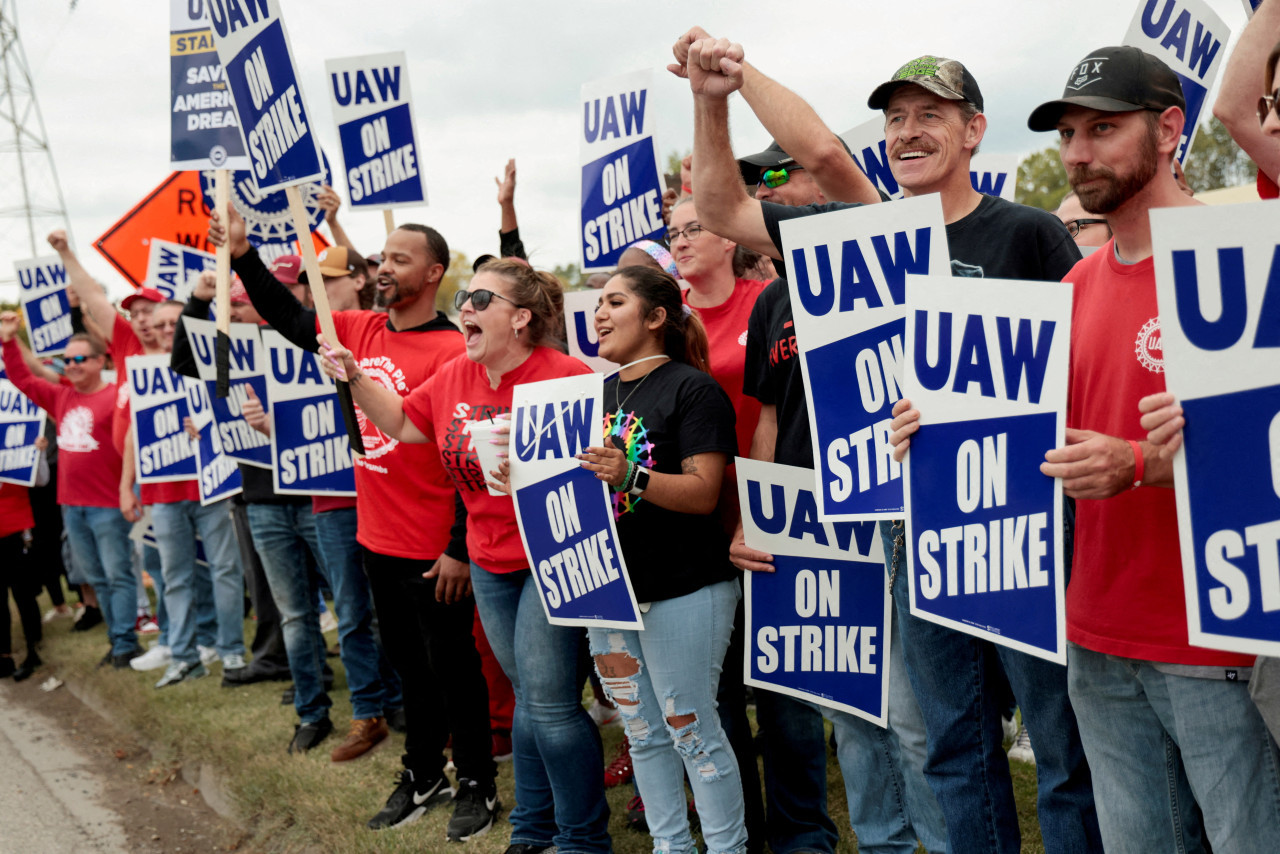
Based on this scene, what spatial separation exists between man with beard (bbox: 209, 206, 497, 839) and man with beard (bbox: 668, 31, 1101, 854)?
210 centimetres

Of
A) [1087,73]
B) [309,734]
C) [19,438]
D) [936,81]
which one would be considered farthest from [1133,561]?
[19,438]

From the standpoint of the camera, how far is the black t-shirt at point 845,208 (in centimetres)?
273

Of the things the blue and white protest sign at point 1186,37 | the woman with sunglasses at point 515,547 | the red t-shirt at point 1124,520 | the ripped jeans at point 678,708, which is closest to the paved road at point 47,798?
the woman with sunglasses at point 515,547

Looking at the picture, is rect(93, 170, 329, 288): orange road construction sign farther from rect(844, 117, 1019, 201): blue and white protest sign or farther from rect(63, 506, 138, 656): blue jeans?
rect(844, 117, 1019, 201): blue and white protest sign

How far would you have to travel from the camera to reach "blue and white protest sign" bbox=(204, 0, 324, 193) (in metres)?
4.24

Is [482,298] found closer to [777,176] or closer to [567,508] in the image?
[567,508]

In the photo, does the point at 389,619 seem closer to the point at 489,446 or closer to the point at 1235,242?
the point at 489,446

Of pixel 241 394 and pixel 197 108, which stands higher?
pixel 197 108

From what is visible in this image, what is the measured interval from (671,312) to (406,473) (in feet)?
5.30

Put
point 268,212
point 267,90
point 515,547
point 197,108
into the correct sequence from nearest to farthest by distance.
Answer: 1. point 515,547
2. point 267,90
3. point 197,108
4. point 268,212

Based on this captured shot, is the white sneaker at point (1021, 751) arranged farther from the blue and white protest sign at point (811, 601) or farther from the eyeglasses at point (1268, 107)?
the eyeglasses at point (1268, 107)

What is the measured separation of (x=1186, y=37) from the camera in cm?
454

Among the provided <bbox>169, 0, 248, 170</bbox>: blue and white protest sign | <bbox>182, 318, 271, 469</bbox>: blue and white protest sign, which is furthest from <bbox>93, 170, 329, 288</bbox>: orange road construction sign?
<bbox>169, 0, 248, 170</bbox>: blue and white protest sign

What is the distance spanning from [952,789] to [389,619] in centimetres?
281
